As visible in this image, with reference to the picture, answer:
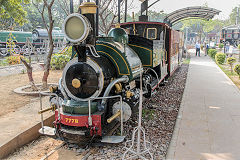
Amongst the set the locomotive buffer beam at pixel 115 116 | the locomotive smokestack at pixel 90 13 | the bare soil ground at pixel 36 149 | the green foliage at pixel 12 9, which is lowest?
the bare soil ground at pixel 36 149

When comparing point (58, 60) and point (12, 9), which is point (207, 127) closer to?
point (12, 9)

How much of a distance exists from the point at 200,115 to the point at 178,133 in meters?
1.52

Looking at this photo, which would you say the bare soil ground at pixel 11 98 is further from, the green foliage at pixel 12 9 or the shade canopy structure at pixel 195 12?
the shade canopy structure at pixel 195 12

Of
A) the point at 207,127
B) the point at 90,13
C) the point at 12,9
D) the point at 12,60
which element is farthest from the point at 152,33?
the point at 12,60

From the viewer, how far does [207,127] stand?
5.14 m

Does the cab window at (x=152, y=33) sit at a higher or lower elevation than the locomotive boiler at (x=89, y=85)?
higher

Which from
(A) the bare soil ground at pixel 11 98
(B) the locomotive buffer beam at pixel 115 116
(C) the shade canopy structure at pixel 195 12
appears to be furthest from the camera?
(C) the shade canopy structure at pixel 195 12

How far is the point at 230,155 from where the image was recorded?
3.89 m

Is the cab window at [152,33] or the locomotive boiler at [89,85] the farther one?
the cab window at [152,33]

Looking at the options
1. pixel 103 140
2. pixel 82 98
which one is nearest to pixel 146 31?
pixel 82 98

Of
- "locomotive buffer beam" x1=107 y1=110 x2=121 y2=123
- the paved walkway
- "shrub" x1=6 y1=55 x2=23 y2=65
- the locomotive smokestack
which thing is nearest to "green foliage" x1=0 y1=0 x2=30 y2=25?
the locomotive smokestack

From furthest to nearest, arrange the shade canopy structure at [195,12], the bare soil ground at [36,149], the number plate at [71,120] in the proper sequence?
the shade canopy structure at [195,12] < the bare soil ground at [36,149] < the number plate at [71,120]

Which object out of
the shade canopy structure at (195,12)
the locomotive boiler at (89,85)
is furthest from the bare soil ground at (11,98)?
the shade canopy structure at (195,12)

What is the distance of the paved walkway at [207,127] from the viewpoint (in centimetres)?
397
